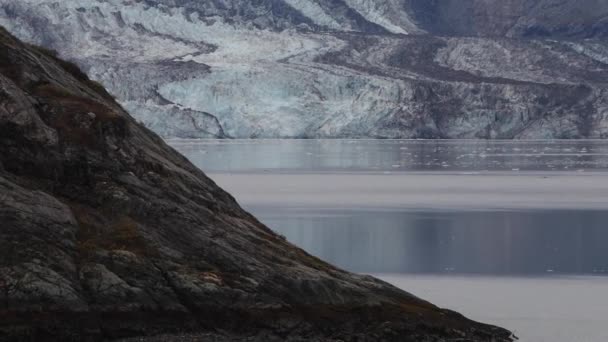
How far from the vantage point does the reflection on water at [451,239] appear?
53.3 feet

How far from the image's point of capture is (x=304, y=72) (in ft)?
266

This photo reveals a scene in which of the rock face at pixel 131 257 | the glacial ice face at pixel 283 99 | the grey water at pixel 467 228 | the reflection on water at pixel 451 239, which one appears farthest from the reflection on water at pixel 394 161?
the rock face at pixel 131 257

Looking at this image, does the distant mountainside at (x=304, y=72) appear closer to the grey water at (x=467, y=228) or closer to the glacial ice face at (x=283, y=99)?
the glacial ice face at (x=283, y=99)

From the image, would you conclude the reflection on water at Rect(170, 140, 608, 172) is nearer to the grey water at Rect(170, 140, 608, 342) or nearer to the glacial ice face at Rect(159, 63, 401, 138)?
the grey water at Rect(170, 140, 608, 342)

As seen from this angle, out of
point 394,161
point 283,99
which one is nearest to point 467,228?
point 394,161

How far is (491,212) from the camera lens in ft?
84.6

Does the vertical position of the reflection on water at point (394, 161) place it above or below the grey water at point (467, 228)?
above

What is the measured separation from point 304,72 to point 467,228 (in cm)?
5983

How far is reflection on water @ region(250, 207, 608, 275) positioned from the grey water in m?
0.02

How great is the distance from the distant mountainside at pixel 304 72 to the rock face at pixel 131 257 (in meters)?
63.8

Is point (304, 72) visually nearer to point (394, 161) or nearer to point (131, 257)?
point (394, 161)

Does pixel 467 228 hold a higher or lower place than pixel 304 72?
lower

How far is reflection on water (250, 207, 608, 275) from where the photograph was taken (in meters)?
16.2

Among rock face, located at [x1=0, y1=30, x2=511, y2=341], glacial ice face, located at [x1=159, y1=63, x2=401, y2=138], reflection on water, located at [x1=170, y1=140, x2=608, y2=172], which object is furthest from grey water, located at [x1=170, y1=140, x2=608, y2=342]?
glacial ice face, located at [x1=159, y1=63, x2=401, y2=138]
